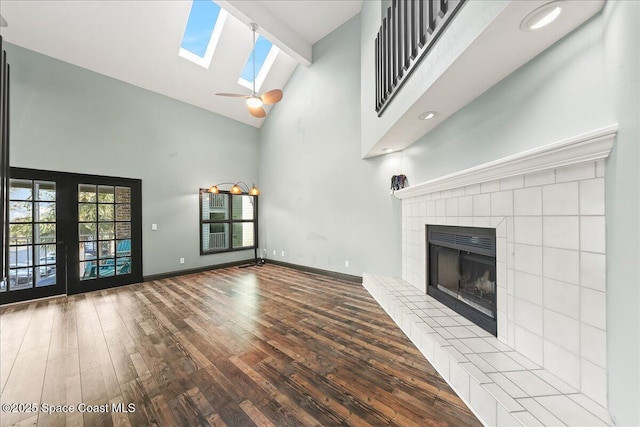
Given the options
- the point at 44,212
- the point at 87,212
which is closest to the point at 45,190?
the point at 44,212

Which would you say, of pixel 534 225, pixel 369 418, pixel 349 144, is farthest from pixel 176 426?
pixel 349 144

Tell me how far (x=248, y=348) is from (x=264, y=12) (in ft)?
17.8

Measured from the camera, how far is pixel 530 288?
1.59 metres

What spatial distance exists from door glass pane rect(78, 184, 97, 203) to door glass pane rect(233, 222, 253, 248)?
2.86m

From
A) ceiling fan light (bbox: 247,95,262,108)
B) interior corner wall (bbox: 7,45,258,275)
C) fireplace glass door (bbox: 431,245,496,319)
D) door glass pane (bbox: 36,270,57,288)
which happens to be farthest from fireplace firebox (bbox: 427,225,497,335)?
door glass pane (bbox: 36,270,57,288)

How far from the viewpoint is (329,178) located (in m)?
4.87

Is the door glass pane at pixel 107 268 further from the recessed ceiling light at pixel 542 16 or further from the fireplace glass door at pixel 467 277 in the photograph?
the recessed ceiling light at pixel 542 16

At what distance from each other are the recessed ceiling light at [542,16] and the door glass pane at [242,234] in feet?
20.7

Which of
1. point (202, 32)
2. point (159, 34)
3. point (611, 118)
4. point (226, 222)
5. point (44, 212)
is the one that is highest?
point (202, 32)

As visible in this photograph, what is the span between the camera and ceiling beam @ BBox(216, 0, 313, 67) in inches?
149

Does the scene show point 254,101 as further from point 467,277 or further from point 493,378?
point 493,378

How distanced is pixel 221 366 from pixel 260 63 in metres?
6.19

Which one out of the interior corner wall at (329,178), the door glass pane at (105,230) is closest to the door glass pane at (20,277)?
the door glass pane at (105,230)

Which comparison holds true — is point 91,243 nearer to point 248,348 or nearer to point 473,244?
point 248,348
